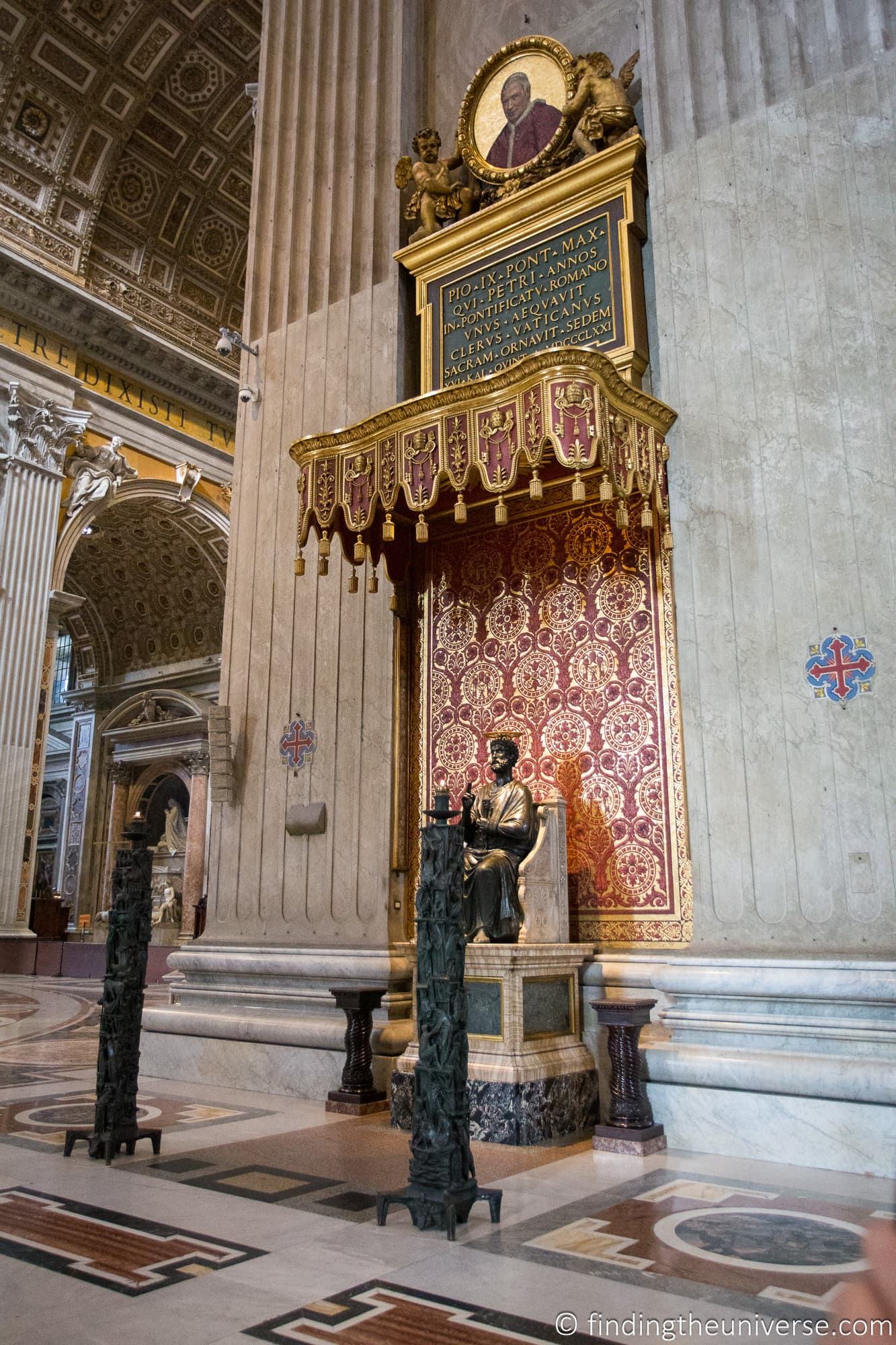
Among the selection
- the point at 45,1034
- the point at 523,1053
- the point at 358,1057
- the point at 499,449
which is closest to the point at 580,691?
the point at 499,449

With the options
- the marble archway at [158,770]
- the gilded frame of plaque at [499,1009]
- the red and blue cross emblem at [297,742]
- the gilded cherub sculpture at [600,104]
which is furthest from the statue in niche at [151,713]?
the gilded frame of plaque at [499,1009]

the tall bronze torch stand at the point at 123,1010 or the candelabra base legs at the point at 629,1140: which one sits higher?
the tall bronze torch stand at the point at 123,1010

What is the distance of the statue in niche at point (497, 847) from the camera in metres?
4.60

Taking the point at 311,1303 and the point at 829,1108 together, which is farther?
the point at 829,1108

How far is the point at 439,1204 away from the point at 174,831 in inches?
690

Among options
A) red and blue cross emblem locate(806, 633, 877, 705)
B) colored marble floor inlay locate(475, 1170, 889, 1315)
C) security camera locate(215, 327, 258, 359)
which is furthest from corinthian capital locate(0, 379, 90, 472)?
colored marble floor inlay locate(475, 1170, 889, 1315)

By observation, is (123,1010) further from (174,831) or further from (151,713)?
(151,713)

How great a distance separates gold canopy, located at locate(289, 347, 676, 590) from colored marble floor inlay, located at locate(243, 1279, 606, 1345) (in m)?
3.09

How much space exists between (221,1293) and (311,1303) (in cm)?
23

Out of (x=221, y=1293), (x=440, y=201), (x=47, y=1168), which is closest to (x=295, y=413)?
(x=440, y=201)

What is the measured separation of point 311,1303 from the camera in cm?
231

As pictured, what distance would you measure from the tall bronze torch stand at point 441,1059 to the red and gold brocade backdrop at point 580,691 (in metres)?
1.88

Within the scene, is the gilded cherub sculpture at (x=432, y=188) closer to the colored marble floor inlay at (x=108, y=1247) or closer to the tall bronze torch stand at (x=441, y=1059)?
the tall bronze torch stand at (x=441, y=1059)

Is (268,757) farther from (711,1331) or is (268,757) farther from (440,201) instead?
(711,1331)
